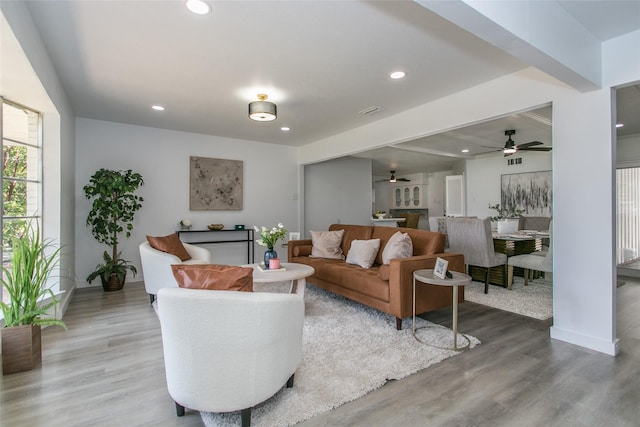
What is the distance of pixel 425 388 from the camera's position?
200cm

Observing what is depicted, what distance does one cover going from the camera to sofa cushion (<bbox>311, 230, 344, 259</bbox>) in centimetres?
445

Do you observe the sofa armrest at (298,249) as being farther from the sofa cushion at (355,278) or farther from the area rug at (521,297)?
the area rug at (521,297)

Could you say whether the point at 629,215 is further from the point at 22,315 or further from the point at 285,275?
the point at 22,315

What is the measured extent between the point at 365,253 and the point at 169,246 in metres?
2.49

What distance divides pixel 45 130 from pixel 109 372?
2729 millimetres

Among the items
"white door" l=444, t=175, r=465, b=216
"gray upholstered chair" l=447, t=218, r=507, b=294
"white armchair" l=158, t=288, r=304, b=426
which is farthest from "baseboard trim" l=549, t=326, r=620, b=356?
"white door" l=444, t=175, r=465, b=216

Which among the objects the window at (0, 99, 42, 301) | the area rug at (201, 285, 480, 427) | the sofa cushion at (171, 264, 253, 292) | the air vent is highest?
the air vent

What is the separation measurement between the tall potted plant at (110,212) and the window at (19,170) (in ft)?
3.31

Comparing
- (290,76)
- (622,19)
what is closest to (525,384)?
(622,19)

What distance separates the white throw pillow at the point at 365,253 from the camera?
374cm

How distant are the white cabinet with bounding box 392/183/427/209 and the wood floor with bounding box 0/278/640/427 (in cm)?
773

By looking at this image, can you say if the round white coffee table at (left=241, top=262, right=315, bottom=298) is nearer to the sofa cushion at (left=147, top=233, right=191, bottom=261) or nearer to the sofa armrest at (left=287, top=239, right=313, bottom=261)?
the sofa armrest at (left=287, top=239, right=313, bottom=261)

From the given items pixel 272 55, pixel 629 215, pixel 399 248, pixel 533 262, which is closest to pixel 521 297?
pixel 533 262

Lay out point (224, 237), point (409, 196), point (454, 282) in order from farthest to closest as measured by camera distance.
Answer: point (409, 196)
point (224, 237)
point (454, 282)
